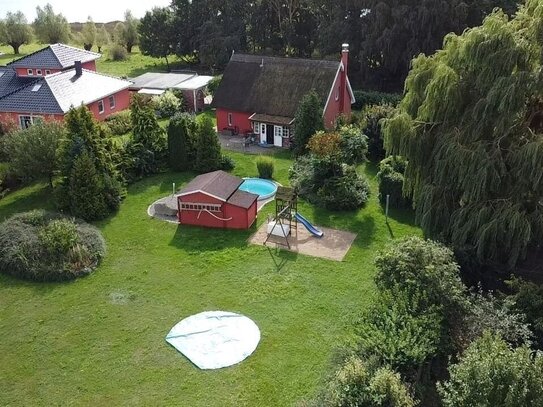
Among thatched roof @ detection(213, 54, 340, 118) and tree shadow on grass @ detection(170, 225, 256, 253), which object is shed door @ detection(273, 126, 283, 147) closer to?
thatched roof @ detection(213, 54, 340, 118)

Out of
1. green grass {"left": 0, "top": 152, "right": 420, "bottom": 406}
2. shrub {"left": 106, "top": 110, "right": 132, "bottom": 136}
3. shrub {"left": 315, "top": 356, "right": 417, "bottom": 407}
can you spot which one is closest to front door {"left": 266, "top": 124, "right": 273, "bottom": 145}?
shrub {"left": 106, "top": 110, "right": 132, "bottom": 136}

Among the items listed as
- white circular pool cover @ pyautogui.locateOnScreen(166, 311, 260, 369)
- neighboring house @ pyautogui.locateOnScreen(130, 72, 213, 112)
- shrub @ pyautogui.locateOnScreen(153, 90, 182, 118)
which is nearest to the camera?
white circular pool cover @ pyautogui.locateOnScreen(166, 311, 260, 369)

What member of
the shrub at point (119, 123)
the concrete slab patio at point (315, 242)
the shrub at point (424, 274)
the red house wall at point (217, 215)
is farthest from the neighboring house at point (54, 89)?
the shrub at point (424, 274)

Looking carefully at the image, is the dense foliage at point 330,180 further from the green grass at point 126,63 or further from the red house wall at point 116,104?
the green grass at point 126,63

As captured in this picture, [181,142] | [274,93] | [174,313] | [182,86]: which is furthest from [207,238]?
[182,86]

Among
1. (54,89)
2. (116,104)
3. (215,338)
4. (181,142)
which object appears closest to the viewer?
(215,338)

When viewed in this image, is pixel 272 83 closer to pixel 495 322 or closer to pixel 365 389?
pixel 495 322
